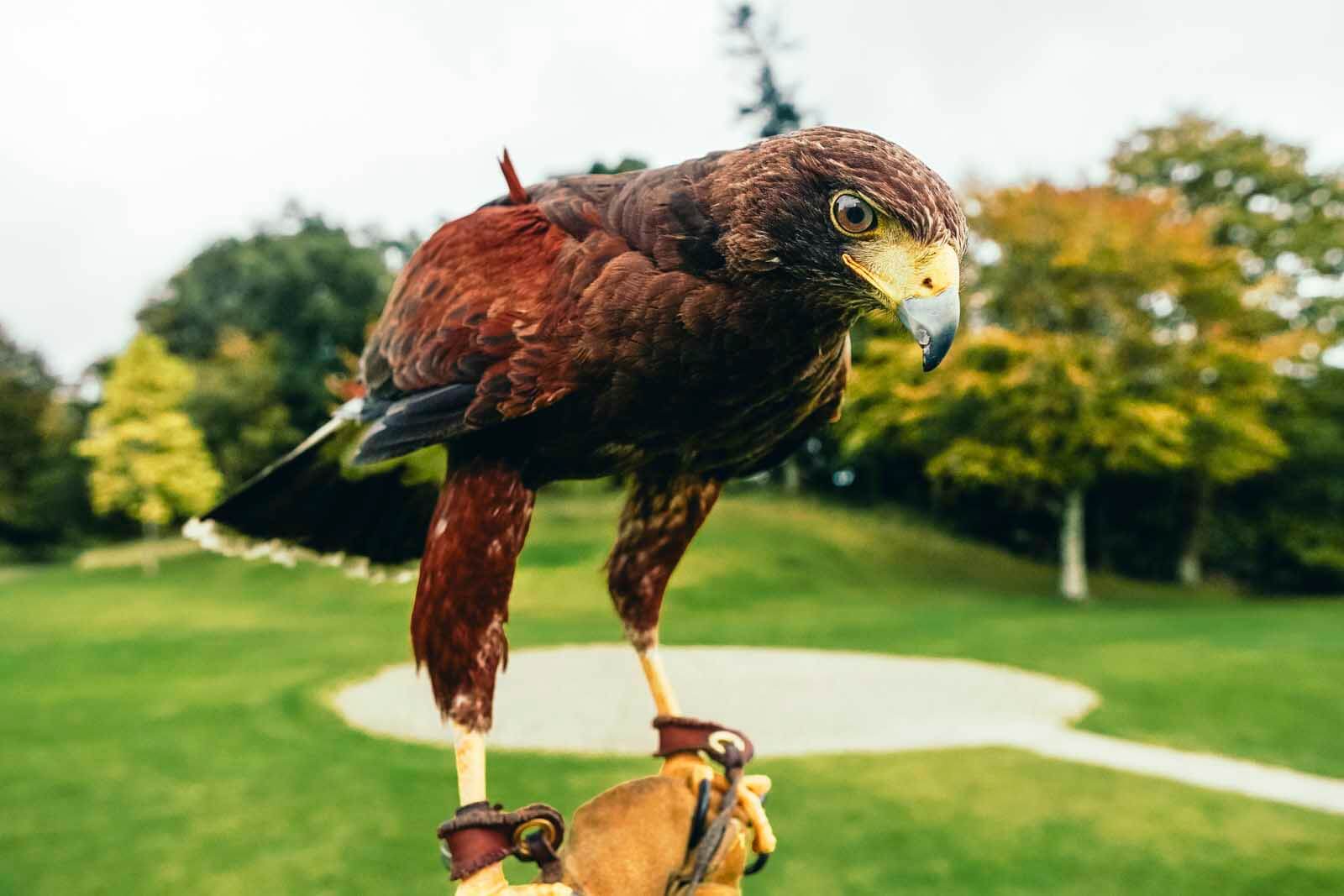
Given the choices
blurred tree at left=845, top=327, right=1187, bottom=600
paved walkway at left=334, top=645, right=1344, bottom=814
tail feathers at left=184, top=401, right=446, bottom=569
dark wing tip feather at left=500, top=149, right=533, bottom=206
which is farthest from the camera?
blurred tree at left=845, top=327, right=1187, bottom=600

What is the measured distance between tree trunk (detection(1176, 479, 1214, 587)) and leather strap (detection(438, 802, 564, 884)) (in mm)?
26236

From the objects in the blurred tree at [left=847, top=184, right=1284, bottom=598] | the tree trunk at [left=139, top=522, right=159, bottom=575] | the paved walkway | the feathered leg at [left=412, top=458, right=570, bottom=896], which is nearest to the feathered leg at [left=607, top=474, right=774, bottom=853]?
the feathered leg at [left=412, top=458, right=570, bottom=896]

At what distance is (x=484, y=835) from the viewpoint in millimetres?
1584

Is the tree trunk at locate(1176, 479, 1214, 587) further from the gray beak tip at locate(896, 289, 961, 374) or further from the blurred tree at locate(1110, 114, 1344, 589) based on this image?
the gray beak tip at locate(896, 289, 961, 374)

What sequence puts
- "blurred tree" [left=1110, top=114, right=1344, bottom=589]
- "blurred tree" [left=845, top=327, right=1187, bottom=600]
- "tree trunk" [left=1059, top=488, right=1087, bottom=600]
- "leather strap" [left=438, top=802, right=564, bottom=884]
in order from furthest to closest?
"blurred tree" [left=1110, top=114, right=1344, bottom=589] → "tree trunk" [left=1059, top=488, right=1087, bottom=600] → "blurred tree" [left=845, top=327, right=1187, bottom=600] → "leather strap" [left=438, top=802, right=564, bottom=884]

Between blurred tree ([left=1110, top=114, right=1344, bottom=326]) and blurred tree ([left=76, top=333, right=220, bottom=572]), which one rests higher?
blurred tree ([left=1110, top=114, right=1344, bottom=326])

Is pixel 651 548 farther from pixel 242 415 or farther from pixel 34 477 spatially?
pixel 34 477

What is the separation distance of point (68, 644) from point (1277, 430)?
23.8 metres

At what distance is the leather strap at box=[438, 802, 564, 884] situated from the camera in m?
1.57

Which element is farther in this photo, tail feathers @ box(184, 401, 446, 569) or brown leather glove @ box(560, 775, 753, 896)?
tail feathers @ box(184, 401, 446, 569)

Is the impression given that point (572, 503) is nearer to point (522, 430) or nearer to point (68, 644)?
point (68, 644)

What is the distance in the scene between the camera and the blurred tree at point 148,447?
24.7 meters

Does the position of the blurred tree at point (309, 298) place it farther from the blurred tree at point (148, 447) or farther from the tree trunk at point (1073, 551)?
the tree trunk at point (1073, 551)

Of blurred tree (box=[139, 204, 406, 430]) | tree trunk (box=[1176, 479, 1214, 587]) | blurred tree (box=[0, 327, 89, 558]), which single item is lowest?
tree trunk (box=[1176, 479, 1214, 587])
